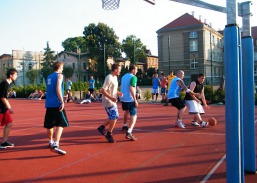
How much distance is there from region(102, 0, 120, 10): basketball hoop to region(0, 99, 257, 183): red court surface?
339cm

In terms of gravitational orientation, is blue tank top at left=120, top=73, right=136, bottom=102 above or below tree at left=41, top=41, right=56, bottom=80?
below

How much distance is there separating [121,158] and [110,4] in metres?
3.75

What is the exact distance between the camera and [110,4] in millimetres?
7031

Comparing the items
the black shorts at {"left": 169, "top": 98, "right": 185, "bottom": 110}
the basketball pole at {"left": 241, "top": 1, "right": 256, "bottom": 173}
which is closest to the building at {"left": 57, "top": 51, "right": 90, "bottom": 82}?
the black shorts at {"left": 169, "top": 98, "right": 185, "bottom": 110}

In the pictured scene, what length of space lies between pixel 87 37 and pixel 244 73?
57.0 metres

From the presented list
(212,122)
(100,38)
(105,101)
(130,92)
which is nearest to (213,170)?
(105,101)

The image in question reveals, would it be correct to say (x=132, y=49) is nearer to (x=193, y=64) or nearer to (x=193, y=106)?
(x=193, y=106)

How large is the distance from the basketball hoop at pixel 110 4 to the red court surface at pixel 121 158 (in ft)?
11.1

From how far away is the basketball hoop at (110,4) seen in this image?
22.9 feet

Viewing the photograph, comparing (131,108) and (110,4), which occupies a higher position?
(110,4)

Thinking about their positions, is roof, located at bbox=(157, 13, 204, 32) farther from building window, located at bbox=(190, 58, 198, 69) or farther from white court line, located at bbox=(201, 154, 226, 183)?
white court line, located at bbox=(201, 154, 226, 183)

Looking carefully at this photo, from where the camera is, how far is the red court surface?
15.6ft

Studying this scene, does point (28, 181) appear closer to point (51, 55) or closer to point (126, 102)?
point (126, 102)

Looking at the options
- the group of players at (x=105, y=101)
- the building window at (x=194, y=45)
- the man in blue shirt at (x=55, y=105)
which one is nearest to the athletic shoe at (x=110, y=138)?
the group of players at (x=105, y=101)
